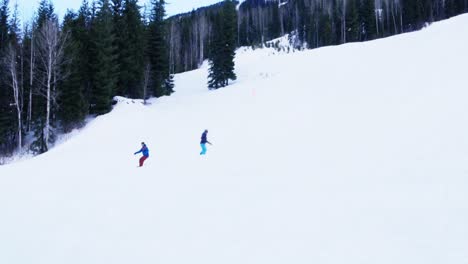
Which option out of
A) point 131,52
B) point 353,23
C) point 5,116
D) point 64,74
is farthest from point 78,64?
point 353,23

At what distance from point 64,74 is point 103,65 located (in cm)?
317

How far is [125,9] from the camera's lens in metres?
34.6

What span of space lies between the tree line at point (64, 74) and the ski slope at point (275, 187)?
5.00 metres

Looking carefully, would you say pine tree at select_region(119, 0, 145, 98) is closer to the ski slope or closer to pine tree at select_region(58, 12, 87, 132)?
pine tree at select_region(58, 12, 87, 132)

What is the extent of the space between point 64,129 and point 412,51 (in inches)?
1158

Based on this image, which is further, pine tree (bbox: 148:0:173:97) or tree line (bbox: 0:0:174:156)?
pine tree (bbox: 148:0:173:97)

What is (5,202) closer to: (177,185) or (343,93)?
(177,185)

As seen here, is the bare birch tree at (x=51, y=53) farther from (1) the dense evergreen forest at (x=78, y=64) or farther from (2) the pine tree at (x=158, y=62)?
(2) the pine tree at (x=158, y=62)

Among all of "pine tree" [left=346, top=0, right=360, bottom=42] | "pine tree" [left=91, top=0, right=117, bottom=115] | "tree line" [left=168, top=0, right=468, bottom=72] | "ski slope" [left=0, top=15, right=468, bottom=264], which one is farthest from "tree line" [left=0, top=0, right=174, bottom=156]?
"pine tree" [left=346, top=0, right=360, bottom=42]

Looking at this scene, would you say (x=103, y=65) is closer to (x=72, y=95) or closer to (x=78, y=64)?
(x=78, y=64)

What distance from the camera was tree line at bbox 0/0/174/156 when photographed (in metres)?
24.9

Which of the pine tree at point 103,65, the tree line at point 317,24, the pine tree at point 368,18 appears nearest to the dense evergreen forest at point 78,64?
the pine tree at point 103,65

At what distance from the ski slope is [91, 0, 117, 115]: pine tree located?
4647 mm

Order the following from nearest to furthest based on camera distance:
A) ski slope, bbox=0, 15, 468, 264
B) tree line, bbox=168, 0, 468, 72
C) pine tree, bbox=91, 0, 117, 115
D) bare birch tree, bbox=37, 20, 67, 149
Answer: ski slope, bbox=0, 15, 468, 264 < bare birch tree, bbox=37, 20, 67, 149 < pine tree, bbox=91, 0, 117, 115 < tree line, bbox=168, 0, 468, 72
